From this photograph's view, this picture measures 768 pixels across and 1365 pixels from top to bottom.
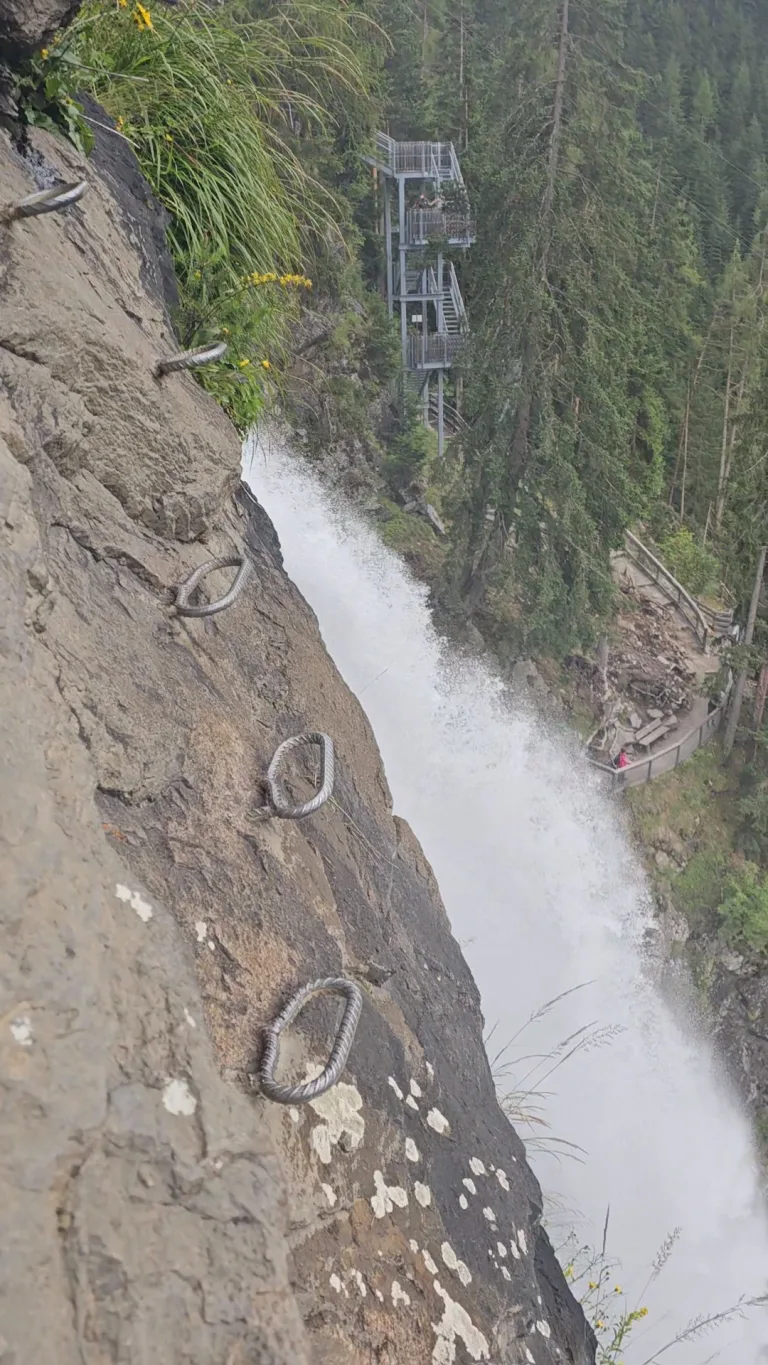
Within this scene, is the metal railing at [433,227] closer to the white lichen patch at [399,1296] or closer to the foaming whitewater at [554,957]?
the foaming whitewater at [554,957]

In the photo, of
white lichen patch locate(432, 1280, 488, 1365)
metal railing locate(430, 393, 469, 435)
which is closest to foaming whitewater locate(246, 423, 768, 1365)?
white lichen patch locate(432, 1280, 488, 1365)

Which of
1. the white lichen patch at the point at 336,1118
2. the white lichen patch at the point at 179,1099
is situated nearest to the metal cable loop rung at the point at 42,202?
the white lichen patch at the point at 179,1099

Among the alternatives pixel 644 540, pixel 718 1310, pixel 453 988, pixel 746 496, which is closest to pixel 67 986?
pixel 453 988

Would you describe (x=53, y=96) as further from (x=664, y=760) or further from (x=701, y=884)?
(x=701, y=884)

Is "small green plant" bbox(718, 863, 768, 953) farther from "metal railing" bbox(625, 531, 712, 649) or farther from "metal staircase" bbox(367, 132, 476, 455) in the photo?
"metal staircase" bbox(367, 132, 476, 455)

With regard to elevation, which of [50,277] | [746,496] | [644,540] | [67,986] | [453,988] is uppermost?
[50,277]

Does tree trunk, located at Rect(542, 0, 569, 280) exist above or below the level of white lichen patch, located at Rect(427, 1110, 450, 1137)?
above

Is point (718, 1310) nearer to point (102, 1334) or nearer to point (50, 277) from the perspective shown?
point (102, 1334)

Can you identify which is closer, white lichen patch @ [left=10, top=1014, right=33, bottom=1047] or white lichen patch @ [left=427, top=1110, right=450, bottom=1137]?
white lichen patch @ [left=10, top=1014, right=33, bottom=1047]
